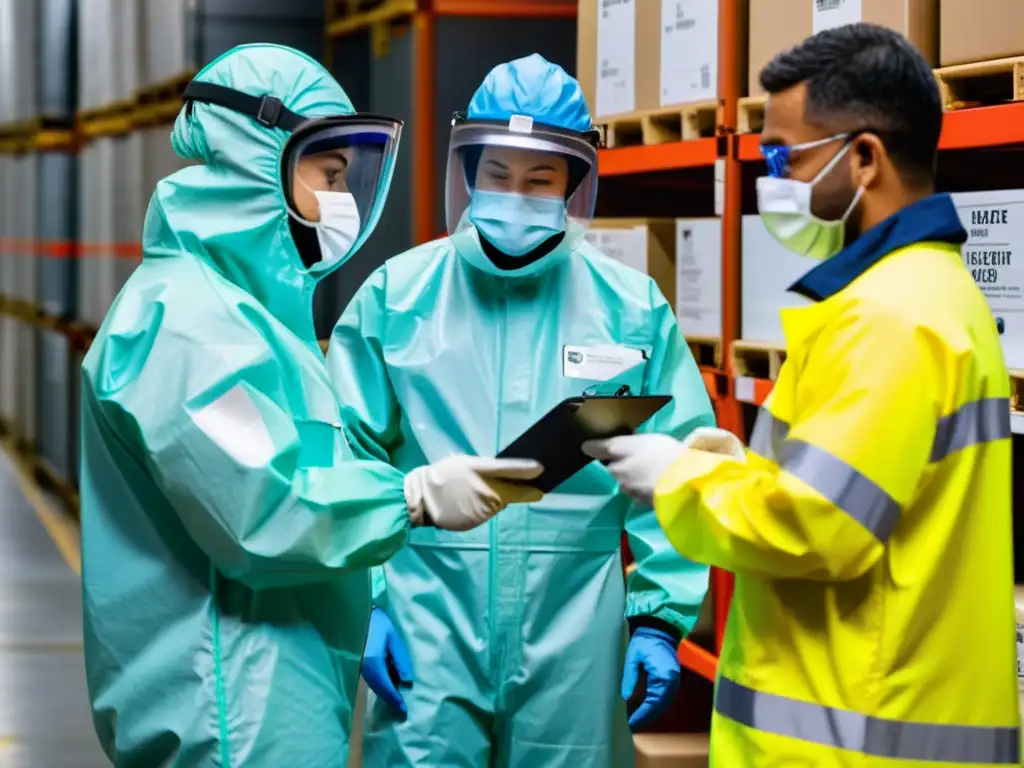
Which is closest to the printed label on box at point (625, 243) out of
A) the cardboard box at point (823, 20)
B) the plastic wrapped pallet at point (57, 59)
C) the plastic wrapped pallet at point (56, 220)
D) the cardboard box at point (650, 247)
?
the cardboard box at point (650, 247)

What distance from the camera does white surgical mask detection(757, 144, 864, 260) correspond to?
2.54 meters

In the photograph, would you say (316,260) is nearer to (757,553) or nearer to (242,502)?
(242,502)

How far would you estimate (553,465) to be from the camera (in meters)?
2.89

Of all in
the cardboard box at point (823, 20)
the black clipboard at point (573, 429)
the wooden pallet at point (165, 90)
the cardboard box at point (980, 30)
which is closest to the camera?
the black clipboard at point (573, 429)

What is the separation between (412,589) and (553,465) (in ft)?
2.05

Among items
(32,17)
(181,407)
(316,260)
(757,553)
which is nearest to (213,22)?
(316,260)

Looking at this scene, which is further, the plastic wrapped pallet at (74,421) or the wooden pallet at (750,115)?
the plastic wrapped pallet at (74,421)

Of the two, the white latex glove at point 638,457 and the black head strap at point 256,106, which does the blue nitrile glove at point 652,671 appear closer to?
the white latex glove at point 638,457

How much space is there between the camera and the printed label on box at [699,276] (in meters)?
4.64

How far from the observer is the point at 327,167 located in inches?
117

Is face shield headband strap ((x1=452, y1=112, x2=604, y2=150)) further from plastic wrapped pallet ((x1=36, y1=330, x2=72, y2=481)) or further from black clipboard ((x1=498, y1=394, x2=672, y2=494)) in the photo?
plastic wrapped pallet ((x1=36, y1=330, x2=72, y2=481))

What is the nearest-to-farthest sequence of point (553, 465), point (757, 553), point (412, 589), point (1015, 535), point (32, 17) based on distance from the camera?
point (757, 553) → point (553, 465) → point (412, 589) → point (1015, 535) → point (32, 17)

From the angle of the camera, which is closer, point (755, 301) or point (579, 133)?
point (579, 133)

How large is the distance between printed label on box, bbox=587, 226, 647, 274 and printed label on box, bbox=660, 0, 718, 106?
449mm
